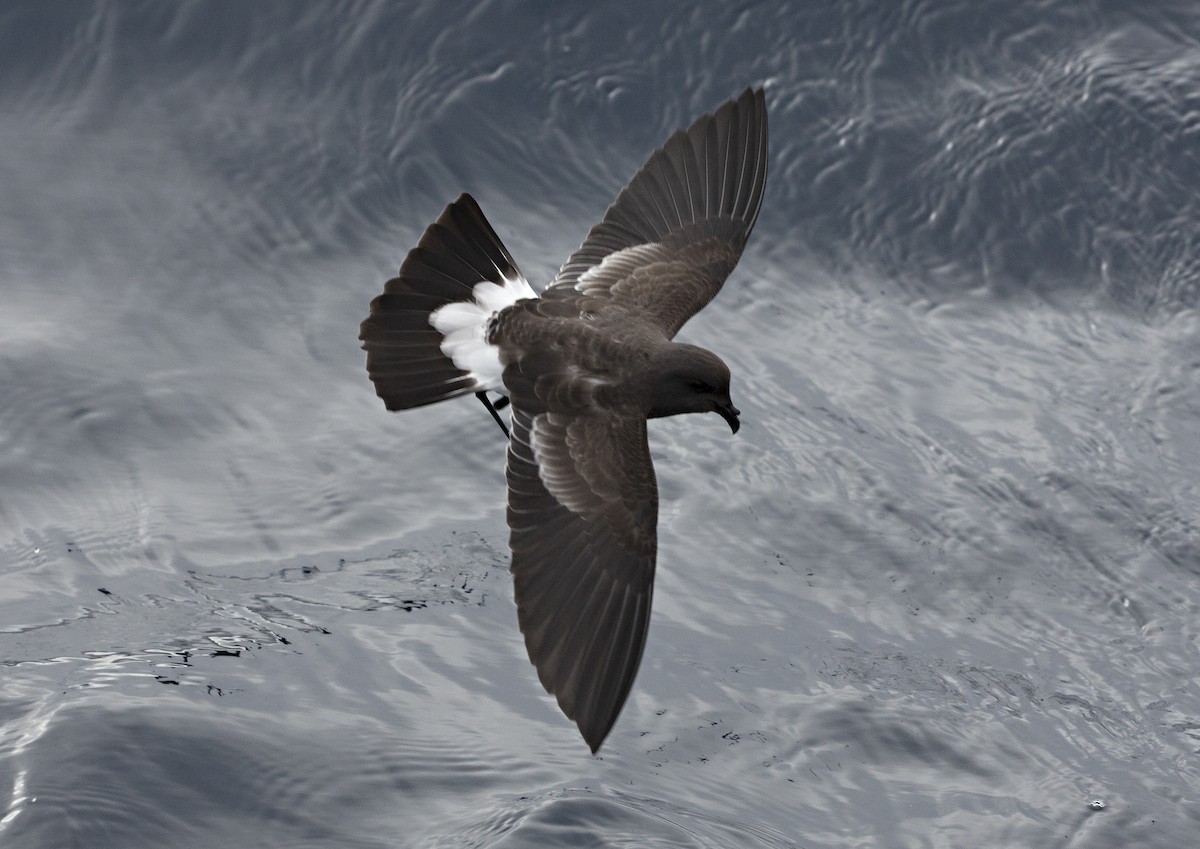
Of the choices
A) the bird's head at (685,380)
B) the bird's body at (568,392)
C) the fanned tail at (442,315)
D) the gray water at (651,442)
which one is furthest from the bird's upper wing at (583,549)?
the gray water at (651,442)

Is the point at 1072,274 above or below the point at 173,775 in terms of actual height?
above

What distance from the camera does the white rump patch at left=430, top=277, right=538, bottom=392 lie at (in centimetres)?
527

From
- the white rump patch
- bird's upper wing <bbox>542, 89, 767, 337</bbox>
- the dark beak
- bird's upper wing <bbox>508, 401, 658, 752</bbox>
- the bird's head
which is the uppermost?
bird's upper wing <bbox>542, 89, 767, 337</bbox>

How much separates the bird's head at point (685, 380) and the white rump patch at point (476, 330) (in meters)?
0.52

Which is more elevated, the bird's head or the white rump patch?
the white rump patch

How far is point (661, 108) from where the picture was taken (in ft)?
26.0

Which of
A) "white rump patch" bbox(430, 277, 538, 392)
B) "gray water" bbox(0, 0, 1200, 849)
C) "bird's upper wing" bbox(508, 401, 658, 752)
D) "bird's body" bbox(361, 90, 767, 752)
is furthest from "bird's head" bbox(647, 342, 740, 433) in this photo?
"gray water" bbox(0, 0, 1200, 849)

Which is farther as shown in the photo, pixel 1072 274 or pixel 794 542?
pixel 1072 274

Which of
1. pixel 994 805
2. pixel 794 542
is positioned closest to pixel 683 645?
pixel 794 542

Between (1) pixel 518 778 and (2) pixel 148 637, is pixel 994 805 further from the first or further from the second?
(2) pixel 148 637

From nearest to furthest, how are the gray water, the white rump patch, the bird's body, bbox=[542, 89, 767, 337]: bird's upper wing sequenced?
Answer: 1. the bird's body
2. the white rump patch
3. the gray water
4. bbox=[542, 89, 767, 337]: bird's upper wing

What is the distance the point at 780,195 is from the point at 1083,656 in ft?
8.71

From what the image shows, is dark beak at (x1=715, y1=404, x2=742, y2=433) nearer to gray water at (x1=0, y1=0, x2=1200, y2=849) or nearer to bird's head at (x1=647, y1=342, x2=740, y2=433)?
bird's head at (x1=647, y1=342, x2=740, y2=433)

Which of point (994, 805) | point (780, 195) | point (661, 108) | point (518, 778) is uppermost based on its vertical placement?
point (661, 108)
